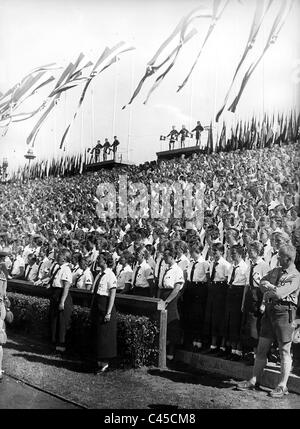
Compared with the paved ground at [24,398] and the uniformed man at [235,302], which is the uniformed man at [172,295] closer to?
the uniformed man at [235,302]

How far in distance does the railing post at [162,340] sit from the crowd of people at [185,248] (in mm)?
243

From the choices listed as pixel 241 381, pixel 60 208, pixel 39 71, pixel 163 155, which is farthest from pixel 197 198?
pixel 241 381

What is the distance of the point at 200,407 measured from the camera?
14.9ft

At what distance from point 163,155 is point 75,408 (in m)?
5.57

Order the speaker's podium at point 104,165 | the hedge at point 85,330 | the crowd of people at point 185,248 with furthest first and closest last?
1. the speaker's podium at point 104,165
2. the hedge at point 85,330
3. the crowd of people at point 185,248

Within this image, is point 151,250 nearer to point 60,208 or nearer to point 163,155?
point 163,155

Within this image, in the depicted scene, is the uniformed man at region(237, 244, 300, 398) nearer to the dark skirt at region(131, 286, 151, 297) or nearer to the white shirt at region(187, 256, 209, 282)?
the white shirt at region(187, 256, 209, 282)

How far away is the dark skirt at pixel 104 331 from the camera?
5.95 meters

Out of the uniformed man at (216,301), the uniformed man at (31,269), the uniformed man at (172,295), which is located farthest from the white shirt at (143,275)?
the uniformed man at (31,269)

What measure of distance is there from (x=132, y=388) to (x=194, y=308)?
4.58 ft

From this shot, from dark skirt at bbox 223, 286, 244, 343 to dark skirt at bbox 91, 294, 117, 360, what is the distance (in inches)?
53.1

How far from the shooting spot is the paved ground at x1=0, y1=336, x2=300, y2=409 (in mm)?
4617

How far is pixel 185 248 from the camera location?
7.06m

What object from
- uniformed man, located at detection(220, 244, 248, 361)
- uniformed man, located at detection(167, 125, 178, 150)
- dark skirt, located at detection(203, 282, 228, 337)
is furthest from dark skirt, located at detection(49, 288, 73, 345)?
uniformed man, located at detection(167, 125, 178, 150)
